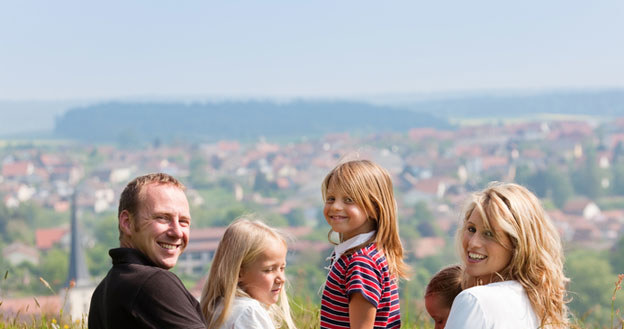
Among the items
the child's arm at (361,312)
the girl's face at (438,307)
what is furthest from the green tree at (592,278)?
the child's arm at (361,312)

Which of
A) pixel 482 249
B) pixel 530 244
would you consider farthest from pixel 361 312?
pixel 530 244

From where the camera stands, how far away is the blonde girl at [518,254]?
2.05 meters

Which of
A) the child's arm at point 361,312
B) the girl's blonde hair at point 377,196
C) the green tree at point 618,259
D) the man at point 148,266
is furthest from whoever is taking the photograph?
the green tree at point 618,259

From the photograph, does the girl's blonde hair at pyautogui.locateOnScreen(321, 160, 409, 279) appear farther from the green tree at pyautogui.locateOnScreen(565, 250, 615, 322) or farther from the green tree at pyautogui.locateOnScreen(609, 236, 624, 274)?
the green tree at pyautogui.locateOnScreen(609, 236, 624, 274)

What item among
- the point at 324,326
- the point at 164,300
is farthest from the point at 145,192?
the point at 324,326

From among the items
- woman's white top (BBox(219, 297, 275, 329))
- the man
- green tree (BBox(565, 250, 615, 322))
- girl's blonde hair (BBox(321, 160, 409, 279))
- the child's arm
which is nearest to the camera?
the man

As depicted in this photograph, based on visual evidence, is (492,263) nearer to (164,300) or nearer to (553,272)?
(553,272)

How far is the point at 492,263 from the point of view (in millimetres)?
2105

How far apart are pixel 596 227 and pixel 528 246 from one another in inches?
4088

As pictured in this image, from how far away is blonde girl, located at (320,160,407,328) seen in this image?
2.46 m

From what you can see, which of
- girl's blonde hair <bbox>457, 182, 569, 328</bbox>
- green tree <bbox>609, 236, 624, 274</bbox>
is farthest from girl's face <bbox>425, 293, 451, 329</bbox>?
green tree <bbox>609, 236, 624, 274</bbox>

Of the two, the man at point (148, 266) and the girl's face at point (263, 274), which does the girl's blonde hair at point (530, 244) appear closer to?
the girl's face at point (263, 274)

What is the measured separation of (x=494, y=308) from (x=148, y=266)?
82cm

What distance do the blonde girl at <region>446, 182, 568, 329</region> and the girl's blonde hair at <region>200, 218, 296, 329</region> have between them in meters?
0.59
